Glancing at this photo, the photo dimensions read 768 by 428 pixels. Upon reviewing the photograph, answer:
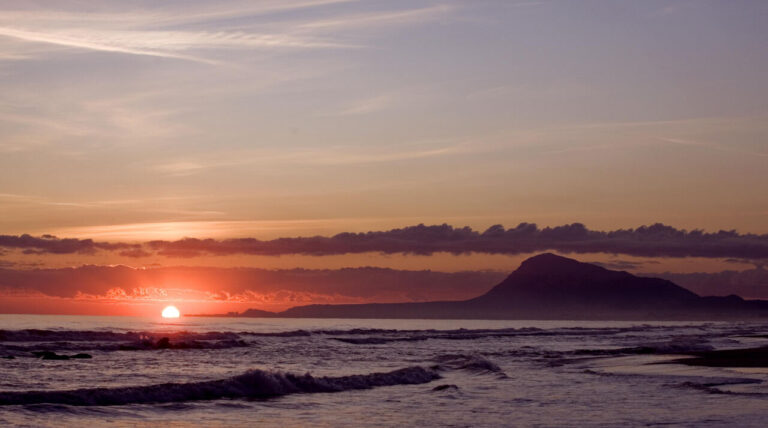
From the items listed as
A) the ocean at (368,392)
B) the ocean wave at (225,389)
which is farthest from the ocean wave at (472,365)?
the ocean wave at (225,389)

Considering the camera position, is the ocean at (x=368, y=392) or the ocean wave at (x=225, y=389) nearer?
the ocean at (x=368, y=392)

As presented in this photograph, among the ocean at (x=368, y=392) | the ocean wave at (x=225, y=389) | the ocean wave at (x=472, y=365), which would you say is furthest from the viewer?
the ocean wave at (x=472, y=365)

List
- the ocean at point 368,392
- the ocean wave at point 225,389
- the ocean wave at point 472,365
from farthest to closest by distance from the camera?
the ocean wave at point 472,365 → the ocean wave at point 225,389 → the ocean at point 368,392

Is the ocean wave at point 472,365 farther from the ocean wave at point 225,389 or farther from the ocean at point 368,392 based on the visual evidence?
the ocean wave at point 225,389

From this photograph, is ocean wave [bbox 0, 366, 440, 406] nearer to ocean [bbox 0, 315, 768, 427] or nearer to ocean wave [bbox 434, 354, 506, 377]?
ocean [bbox 0, 315, 768, 427]

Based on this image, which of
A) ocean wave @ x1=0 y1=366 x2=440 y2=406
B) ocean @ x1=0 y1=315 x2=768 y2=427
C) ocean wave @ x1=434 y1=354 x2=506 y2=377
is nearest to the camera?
ocean @ x1=0 y1=315 x2=768 y2=427

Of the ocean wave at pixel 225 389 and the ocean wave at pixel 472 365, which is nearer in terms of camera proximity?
the ocean wave at pixel 225 389

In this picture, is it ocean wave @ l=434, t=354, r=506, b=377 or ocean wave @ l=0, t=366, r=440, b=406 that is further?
ocean wave @ l=434, t=354, r=506, b=377

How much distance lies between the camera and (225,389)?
1292 inches

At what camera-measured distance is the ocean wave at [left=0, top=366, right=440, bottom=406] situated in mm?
28938

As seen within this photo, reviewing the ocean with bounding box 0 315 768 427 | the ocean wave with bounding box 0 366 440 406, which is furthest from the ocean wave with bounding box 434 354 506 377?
the ocean wave with bounding box 0 366 440 406

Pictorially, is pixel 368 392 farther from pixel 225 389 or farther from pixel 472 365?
pixel 472 365

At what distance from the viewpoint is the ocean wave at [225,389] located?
28938 millimetres

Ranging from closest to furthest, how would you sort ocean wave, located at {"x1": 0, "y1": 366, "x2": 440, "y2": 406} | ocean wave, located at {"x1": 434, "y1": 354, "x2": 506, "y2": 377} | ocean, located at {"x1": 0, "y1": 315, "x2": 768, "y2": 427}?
ocean, located at {"x1": 0, "y1": 315, "x2": 768, "y2": 427}
ocean wave, located at {"x1": 0, "y1": 366, "x2": 440, "y2": 406}
ocean wave, located at {"x1": 434, "y1": 354, "x2": 506, "y2": 377}
